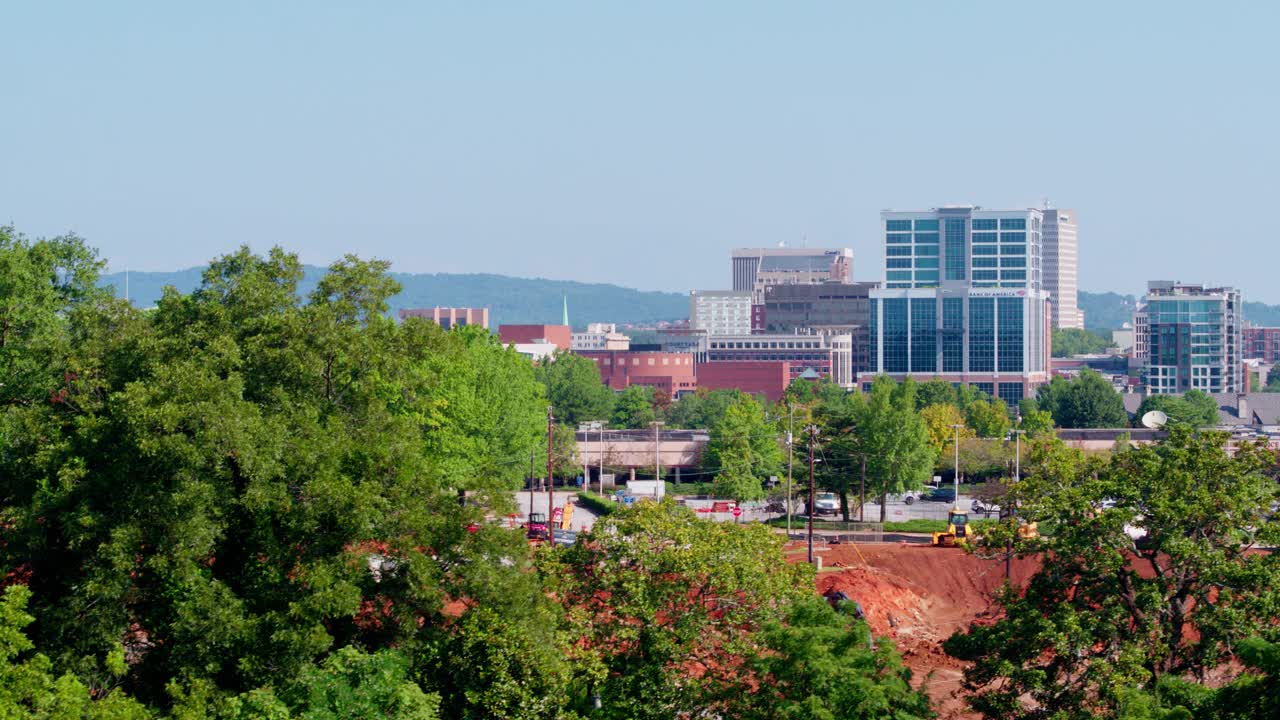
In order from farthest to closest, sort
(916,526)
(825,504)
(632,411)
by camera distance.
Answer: (632,411) < (825,504) < (916,526)

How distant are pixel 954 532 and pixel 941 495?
Answer: 29.2m

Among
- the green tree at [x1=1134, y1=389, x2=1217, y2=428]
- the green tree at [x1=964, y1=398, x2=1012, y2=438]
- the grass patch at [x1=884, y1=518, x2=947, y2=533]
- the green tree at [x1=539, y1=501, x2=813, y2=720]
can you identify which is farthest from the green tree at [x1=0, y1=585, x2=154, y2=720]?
the green tree at [x1=1134, y1=389, x2=1217, y2=428]

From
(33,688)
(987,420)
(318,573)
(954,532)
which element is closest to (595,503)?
(954,532)

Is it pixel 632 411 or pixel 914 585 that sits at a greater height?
pixel 632 411

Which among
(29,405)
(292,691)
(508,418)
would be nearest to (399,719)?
(292,691)

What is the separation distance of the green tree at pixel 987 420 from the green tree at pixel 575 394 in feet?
110

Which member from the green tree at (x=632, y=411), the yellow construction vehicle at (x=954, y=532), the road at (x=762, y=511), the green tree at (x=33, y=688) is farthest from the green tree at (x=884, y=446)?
the green tree at (x=632, y=411)

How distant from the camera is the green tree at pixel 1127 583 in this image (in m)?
36.2

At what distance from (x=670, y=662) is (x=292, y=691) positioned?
27.2 feet

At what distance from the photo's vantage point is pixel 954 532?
76312 mm

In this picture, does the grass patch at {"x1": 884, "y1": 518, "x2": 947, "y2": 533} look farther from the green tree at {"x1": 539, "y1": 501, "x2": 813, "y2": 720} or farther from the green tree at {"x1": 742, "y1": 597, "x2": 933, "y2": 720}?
the green tree at {"x1": 742, "y1": 597, "x2": 933, "y2": 720}

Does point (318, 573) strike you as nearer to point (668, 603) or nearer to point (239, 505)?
point (239, 505)

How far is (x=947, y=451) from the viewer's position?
381ft

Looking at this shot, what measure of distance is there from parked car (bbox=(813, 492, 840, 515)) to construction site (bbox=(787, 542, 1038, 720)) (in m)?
15.9
